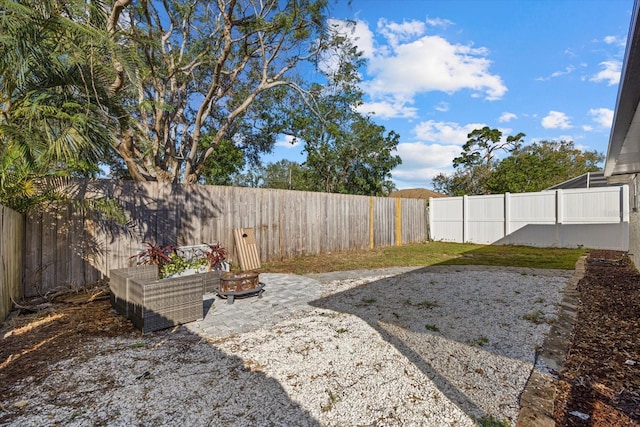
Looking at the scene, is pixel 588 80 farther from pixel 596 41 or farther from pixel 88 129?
pixel 88 129

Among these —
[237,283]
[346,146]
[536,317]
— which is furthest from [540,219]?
[237,283]

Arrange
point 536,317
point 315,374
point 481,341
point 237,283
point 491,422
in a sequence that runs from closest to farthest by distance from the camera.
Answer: point 491,422 → point 315,374 → point 481,341 → point 536,317 → point 237,283

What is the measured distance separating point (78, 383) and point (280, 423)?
4.88 feet

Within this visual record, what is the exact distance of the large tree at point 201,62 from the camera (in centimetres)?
622

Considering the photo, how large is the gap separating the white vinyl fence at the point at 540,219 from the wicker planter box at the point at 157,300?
10401 mm

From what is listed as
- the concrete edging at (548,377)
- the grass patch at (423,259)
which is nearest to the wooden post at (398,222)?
the grass patch at (423,259)

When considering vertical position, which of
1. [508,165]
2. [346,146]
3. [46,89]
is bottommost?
[46,89]

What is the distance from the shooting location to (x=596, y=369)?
2203 millimetres

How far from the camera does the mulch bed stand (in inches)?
66.8

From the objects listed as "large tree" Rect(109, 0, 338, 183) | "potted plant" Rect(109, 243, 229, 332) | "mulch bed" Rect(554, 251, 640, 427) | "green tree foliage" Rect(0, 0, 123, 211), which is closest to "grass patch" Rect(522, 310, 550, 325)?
"mulch bed" Rect(554, 251, 640, 427)

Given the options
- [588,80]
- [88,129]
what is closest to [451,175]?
[588,80]

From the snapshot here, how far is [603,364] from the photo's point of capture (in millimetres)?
2285

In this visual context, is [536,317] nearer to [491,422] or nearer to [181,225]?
[491,422]

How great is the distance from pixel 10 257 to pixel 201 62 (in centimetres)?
623
